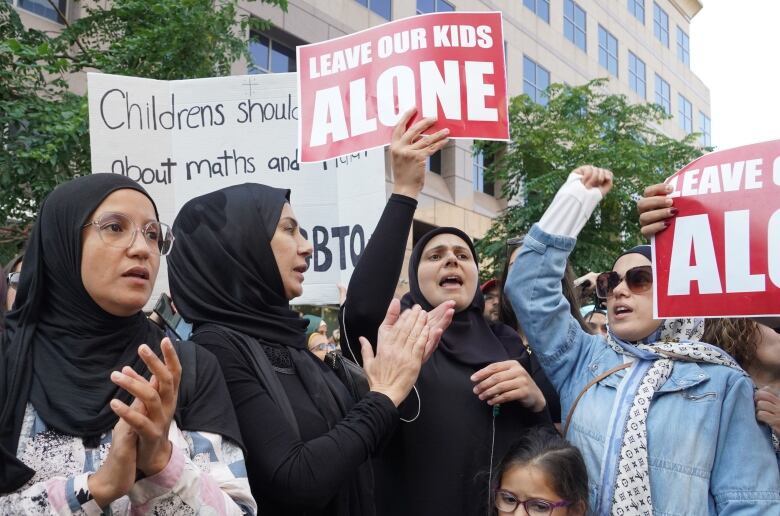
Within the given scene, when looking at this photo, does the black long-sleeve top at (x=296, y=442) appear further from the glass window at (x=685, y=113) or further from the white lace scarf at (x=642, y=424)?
the glass window at (x=685, y=113)

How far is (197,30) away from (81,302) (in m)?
5.52

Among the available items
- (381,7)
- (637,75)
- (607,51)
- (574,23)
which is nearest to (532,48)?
(574,23)

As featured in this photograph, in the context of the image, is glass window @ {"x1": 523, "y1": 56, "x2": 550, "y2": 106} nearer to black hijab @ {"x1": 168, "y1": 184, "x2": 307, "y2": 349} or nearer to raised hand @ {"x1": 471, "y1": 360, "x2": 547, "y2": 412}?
raised hand @ {"x1": 471, "y1": 360, "x2": 547, "y2": 412}

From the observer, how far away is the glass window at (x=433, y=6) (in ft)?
66.9

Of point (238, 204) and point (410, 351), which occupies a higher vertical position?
point (238, 204)

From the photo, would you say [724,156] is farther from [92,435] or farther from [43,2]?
[43,2]

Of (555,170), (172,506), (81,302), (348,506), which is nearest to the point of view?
(172,506)

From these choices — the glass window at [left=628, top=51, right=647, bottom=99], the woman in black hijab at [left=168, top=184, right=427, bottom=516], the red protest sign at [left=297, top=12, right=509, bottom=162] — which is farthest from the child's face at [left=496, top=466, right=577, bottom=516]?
the glass window at [left=628, top=51, right=647, bottom=99]

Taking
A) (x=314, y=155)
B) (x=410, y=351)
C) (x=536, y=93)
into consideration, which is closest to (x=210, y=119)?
(x=314, y=155)

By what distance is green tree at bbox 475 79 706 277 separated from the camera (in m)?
13.8

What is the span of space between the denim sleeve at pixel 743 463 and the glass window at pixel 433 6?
19312mm

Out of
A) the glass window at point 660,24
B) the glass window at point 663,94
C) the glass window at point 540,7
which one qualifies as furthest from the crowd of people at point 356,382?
the glass window at point 660,24

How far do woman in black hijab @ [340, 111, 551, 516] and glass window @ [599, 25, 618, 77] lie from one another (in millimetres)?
27231

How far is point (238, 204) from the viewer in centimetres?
208
